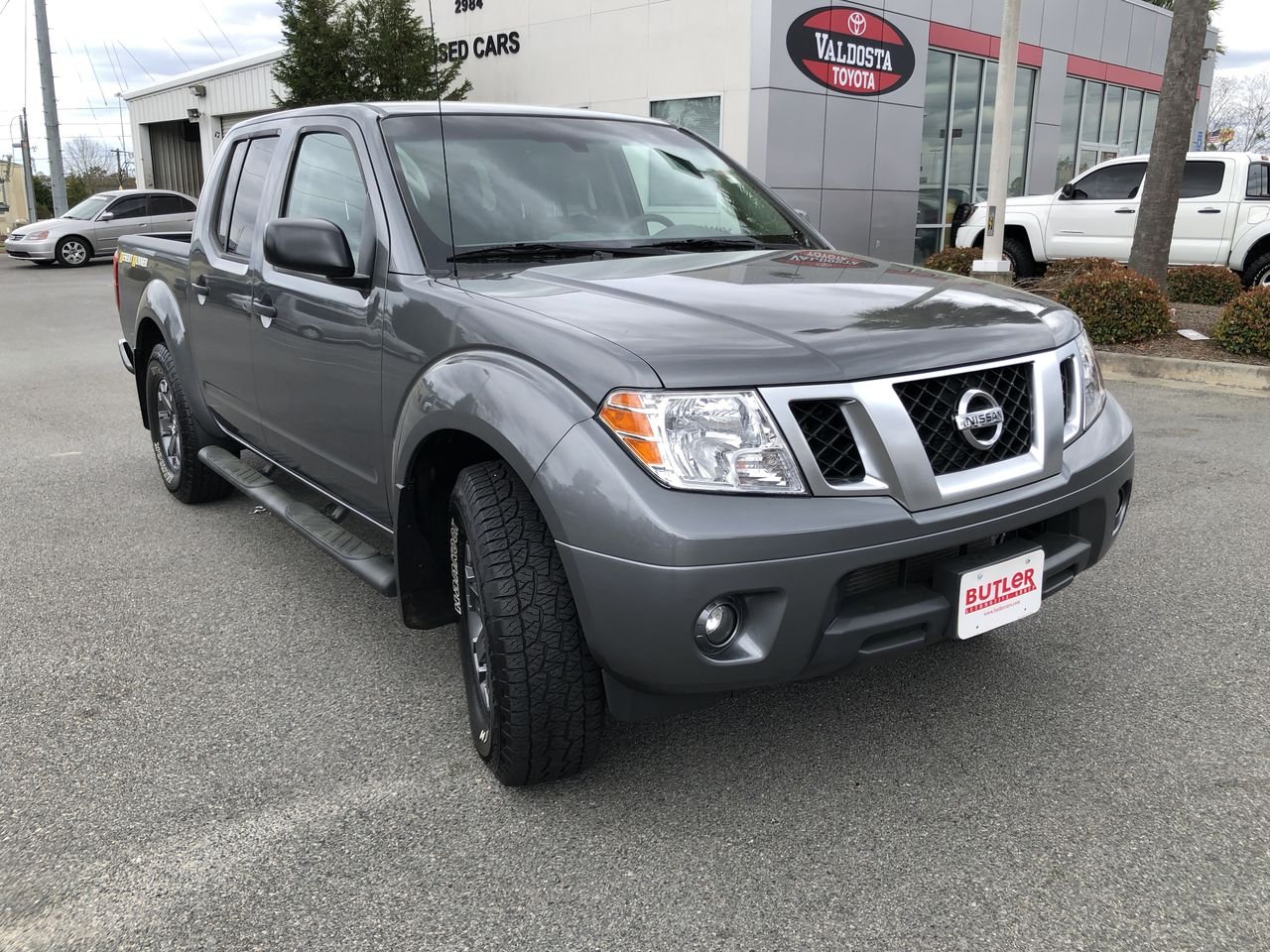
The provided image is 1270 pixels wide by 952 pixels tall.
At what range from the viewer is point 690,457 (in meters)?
2.16

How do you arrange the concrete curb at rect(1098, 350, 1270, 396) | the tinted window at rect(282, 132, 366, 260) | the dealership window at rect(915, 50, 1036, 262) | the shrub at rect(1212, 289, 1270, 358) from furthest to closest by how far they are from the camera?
the dealership window at rect(915, 50, 1036, 262) < the shrub at rect(1212, 289, 1270, 358) < the concrete curb at rect(1098, 350, 1270, 396) < the tinted window at rect(282, 132, 366, 260)

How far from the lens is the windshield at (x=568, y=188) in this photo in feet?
10.4

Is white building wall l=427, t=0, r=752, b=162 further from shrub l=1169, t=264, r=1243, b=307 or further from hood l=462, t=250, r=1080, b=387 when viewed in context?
hood l=462, t=250, r=1080, b=387

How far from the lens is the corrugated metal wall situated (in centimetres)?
3291

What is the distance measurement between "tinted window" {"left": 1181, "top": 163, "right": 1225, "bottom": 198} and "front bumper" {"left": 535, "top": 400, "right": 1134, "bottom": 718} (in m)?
12.4

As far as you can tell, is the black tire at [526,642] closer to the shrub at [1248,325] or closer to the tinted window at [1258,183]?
the shrub at [1248,325]

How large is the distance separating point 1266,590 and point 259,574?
3.88m

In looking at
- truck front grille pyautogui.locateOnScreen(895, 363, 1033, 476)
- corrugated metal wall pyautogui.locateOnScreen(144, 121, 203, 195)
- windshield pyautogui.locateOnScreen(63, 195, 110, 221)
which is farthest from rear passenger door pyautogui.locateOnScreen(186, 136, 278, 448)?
corrugated metal wall pyautogui.locateOnScreen(144, 121, 203, 195)

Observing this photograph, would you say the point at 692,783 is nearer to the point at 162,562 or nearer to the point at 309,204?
the point at 309,204

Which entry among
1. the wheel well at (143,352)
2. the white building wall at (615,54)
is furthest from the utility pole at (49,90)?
the wheel well at (143,352)

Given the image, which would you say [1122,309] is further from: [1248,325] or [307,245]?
[307,245]

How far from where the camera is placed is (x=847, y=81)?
51.9ft

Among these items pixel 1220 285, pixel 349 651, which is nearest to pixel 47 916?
pixel 349 651

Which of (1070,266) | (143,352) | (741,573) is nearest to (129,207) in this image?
(1070,266)
